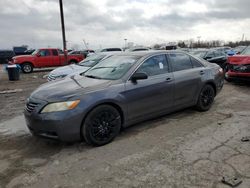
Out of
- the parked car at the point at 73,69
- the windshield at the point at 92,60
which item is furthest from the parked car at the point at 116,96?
the windshield at the point at 92,60

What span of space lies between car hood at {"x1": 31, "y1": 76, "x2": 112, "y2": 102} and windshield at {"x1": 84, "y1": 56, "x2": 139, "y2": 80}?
28cm

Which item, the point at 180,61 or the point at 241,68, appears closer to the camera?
the point at 180,61

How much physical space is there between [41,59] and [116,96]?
15024 mm

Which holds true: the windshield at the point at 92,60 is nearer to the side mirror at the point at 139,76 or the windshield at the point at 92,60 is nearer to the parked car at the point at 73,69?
the parked car at the point at 73,69

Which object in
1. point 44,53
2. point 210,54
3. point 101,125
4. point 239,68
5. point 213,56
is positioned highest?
point 44,53

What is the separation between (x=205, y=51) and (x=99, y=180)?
1124 centimetres

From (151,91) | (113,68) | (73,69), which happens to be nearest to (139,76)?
(151,91)

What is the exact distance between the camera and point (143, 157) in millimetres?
3521

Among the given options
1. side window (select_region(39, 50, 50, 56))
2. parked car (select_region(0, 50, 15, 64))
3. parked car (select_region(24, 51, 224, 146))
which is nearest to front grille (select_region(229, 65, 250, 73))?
parked car (select_region(24, 51, 224, 146))

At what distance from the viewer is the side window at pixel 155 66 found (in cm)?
457

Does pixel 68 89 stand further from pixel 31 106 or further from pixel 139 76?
pixel 139 76

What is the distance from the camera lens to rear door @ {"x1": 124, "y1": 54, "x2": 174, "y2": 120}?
4250mm

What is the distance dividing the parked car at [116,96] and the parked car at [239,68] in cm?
352

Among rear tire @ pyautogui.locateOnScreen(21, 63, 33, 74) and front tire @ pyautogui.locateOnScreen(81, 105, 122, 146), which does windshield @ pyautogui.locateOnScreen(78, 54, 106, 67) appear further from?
rear tire @ pyautogui.locateOnScreen(21, 63, 33, 74)
